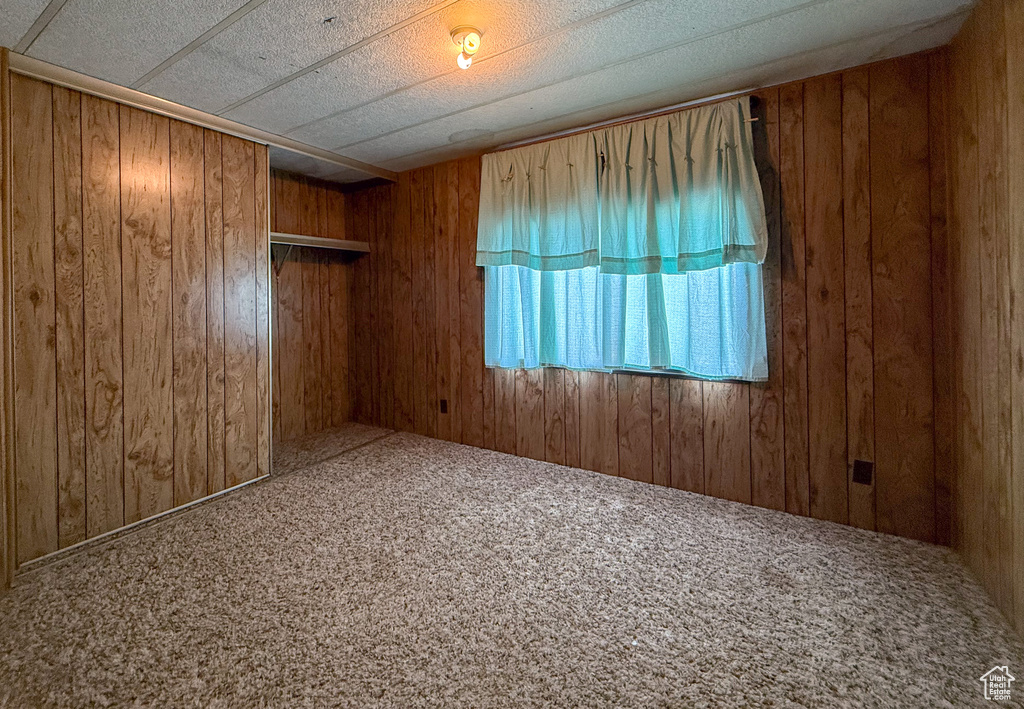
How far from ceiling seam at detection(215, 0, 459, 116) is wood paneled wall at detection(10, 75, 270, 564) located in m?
0.41

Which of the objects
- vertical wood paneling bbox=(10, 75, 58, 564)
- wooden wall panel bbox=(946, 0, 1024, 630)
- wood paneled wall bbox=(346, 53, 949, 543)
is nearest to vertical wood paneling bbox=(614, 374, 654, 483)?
wood paneled wall bbox=(346, 53, 949, 543)

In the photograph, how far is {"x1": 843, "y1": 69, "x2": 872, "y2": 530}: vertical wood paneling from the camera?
6.70 ft

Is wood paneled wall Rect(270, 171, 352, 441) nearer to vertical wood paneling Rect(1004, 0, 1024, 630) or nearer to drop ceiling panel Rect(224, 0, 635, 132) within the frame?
drop ceiling panel Rect(224, 0, 635, 132)

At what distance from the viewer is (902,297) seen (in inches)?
78.4

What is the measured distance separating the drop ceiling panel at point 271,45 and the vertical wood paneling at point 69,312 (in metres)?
0.38

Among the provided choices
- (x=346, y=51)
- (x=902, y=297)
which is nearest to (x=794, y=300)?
(x=902, y=297)

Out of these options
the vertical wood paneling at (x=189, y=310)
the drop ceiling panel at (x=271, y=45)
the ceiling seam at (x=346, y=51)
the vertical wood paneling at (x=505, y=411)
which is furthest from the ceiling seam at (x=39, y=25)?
the vertical wood paneling at (x=505, y=411)

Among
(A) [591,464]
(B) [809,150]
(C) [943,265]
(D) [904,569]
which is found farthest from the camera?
(A) [591,464]

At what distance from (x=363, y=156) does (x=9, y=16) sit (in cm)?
179

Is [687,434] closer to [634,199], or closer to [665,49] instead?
[634,199]

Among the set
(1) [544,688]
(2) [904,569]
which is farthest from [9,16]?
(2) [904,569]

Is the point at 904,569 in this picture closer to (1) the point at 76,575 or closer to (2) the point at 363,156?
(1) the point at 76,575

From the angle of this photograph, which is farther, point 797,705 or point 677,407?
point 677,407

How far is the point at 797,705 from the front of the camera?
1.17m
